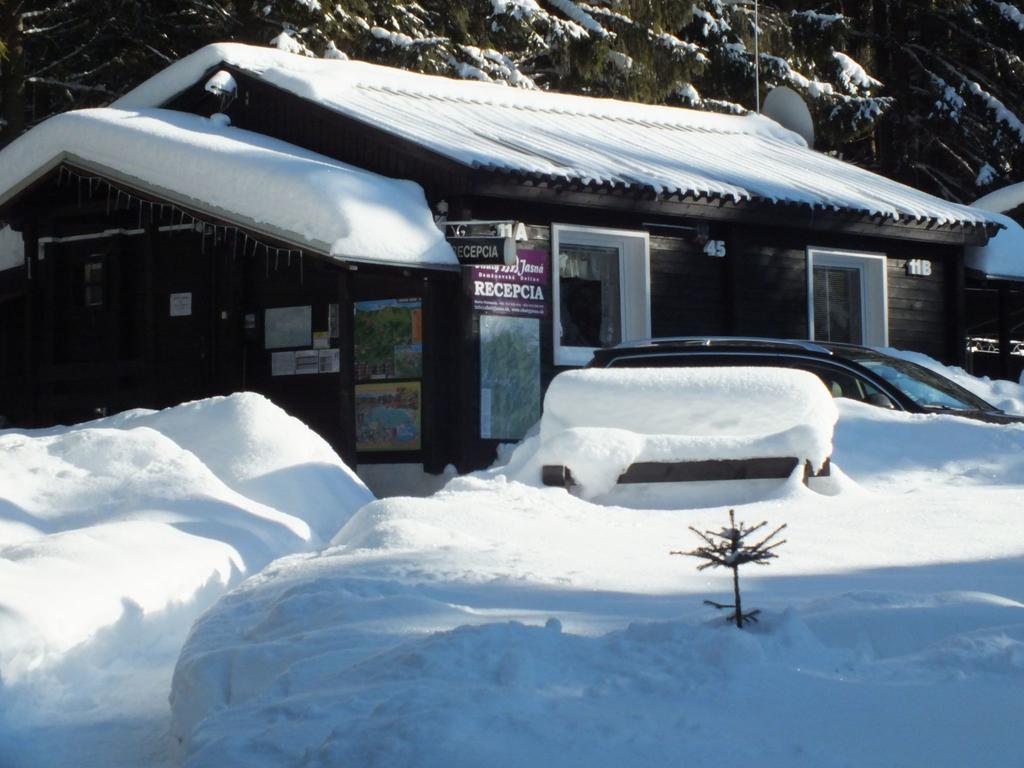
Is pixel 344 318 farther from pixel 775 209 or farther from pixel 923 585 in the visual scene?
pixel 923 585

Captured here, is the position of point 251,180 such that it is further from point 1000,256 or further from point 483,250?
point 1000,256

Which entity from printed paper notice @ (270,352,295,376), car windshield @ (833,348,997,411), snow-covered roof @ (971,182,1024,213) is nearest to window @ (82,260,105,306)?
printed paper notice @ (270,352,295,376)

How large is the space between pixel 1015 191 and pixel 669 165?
299 inches

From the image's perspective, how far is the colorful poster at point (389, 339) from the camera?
15734 millimetres

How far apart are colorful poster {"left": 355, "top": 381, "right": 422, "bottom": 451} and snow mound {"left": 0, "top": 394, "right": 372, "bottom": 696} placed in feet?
11.3

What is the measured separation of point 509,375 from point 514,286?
35.6 inches

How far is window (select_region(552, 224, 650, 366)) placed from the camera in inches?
657

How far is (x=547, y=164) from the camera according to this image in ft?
51.8

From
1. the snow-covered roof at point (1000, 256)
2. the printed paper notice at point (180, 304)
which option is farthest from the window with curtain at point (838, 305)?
the printed paper notice at point (180, 304)

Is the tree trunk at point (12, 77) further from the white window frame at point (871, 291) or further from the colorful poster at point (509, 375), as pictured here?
the white window frame at point (871, 291)

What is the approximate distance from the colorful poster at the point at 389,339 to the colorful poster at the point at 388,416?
0.41ft

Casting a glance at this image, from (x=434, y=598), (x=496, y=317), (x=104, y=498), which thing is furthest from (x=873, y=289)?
(x=434, y=598)

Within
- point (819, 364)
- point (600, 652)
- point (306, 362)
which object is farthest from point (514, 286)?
point (600, 652)

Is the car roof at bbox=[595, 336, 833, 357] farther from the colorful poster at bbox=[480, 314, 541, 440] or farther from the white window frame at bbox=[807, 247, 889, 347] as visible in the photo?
the white window frame at bbox=[807, 247, 889, 347]
